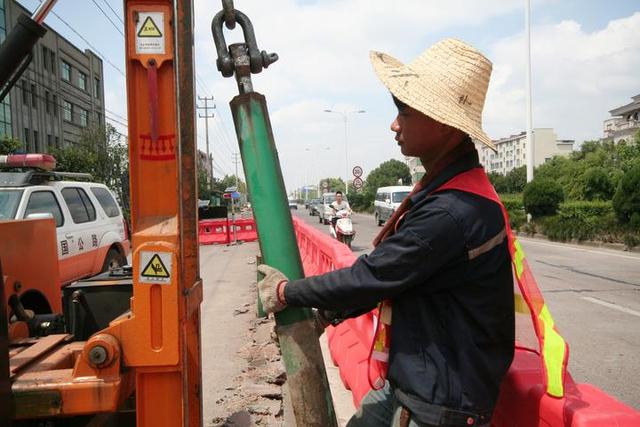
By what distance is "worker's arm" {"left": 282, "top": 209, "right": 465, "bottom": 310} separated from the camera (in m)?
1.54

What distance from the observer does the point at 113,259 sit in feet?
32.6

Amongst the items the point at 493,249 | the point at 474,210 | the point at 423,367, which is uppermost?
the point at 474,210

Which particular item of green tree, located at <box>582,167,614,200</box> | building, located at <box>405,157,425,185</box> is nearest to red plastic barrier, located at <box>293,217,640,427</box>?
building, located at <box>405,157,425,185</box>

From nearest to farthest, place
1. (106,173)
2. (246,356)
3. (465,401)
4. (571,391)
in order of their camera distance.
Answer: (465,401) → (571,391) → (246,356) → (106,173)

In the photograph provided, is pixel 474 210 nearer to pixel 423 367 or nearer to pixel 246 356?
pixel 423 367

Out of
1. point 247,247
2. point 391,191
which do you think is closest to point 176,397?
point 247,247

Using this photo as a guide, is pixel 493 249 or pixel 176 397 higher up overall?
pixel 493 249

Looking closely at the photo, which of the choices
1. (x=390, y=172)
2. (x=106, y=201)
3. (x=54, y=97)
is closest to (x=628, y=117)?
(x=390, y=172)

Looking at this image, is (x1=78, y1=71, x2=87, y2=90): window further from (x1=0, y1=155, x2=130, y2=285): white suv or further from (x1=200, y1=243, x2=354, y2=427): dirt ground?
(x1=200, y1=243, x2=354, y2=427): dirt ground

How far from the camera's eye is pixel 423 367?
1.60 meters

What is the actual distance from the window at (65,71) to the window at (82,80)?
215 cm

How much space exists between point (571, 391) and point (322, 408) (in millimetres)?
887

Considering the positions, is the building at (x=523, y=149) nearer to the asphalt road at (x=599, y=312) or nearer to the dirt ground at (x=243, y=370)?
the asphalt road at (x=599, y=312)

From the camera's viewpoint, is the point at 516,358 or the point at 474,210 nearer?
the point at 474,210
